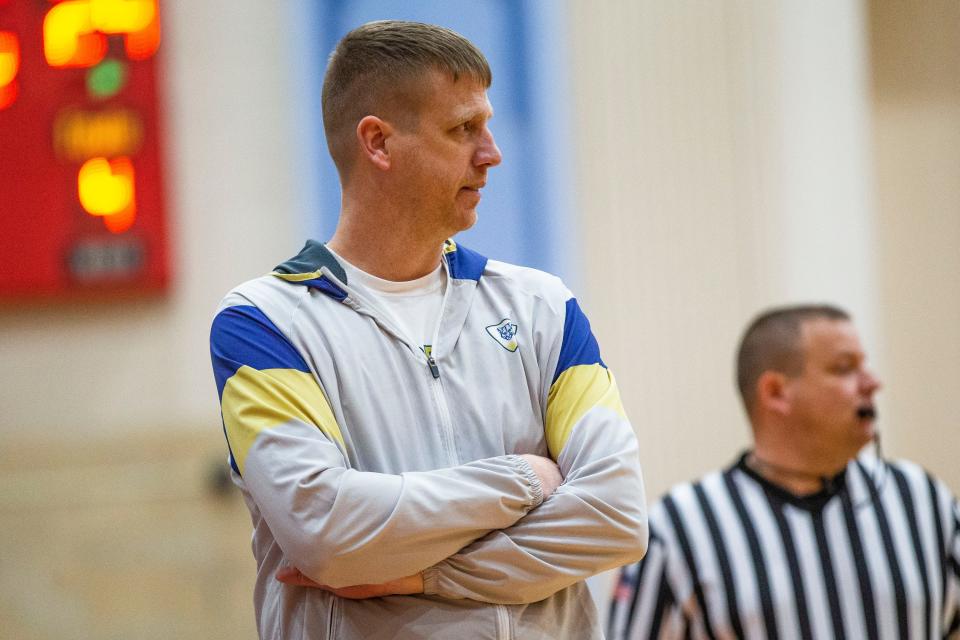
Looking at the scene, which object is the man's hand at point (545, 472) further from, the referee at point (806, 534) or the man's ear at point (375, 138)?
the referee at point (806, 534)

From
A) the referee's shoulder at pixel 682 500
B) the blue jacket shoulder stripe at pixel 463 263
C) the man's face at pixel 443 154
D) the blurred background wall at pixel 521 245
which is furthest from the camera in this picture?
the blurred background wall at pixel 521 245

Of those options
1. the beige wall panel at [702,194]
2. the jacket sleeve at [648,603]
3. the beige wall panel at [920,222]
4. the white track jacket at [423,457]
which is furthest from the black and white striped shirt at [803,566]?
the beige wall panel at [920,222]

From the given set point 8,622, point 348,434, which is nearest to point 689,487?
point 348,434

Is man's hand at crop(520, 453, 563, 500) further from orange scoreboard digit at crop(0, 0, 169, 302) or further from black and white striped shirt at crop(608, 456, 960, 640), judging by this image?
orange scoreboard digit at crop(0, 0, 169, 302)

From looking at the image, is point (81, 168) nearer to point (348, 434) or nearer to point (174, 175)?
point (174, 175)

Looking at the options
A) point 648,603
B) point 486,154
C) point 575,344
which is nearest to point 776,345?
point 648,603

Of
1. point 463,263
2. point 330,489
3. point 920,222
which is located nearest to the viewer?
point 330,489

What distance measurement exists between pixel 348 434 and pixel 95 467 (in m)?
3.10

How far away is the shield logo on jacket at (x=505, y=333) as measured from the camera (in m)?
1.86

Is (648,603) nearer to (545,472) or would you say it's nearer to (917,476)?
(917,476)

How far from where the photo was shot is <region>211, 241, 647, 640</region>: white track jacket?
163 cm

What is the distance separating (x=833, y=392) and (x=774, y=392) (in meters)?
0.15

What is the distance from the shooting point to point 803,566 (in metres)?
2.76

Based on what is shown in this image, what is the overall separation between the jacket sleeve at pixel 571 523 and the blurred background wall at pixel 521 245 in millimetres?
2908
